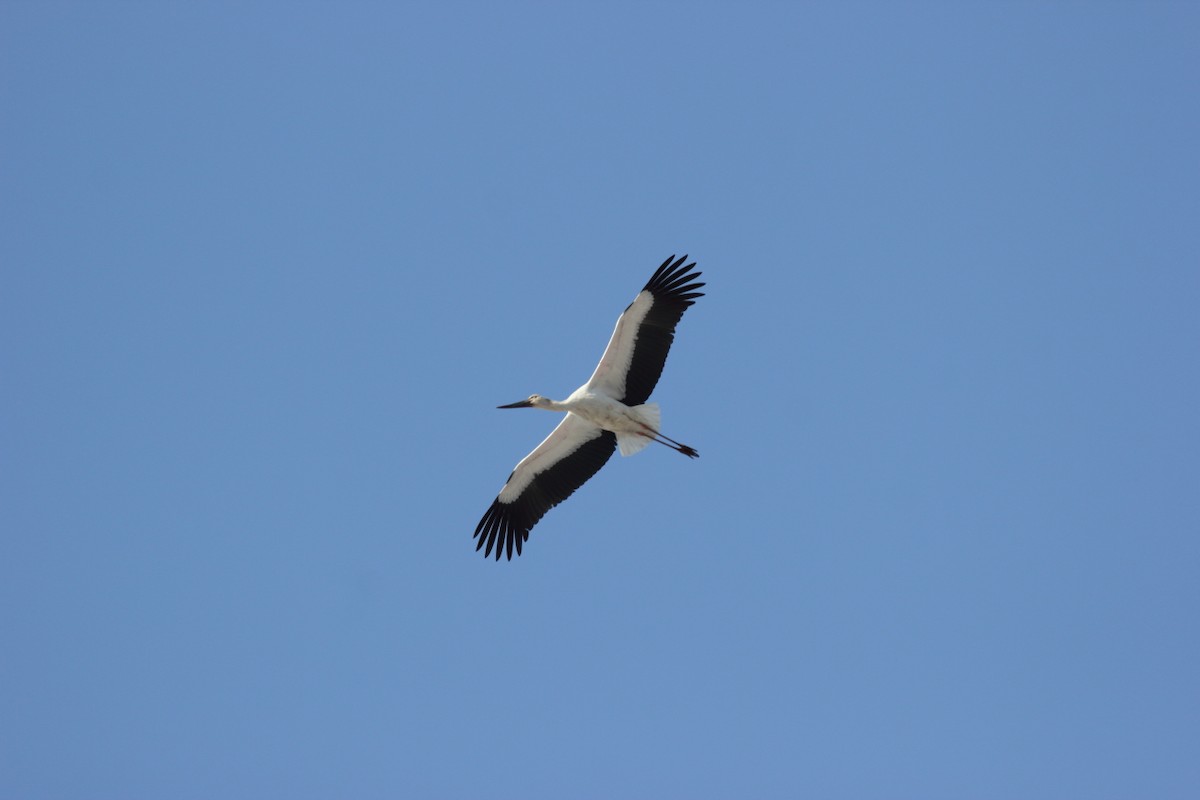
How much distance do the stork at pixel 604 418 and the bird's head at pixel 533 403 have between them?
13mm

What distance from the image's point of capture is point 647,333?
56.6 feet

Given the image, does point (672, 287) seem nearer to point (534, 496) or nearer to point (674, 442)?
point (674, 442)

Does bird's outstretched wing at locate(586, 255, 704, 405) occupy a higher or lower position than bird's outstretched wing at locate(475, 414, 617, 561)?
higher

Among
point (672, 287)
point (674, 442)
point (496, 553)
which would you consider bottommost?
point (496, 553)

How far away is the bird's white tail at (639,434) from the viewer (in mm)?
17328

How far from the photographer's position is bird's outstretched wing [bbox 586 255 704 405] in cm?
1711

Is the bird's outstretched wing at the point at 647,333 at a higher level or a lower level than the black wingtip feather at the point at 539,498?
higher

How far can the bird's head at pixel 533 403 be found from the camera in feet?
60.4

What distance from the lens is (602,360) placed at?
17.3 meters

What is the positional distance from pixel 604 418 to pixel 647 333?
1148 millimetres

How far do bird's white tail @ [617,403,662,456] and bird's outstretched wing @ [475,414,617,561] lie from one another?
0.34 meters

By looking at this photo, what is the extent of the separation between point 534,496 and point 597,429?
1207mm

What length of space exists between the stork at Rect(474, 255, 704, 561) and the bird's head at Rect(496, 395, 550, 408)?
0.01m

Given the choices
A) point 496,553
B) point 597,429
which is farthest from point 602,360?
point 496,553
